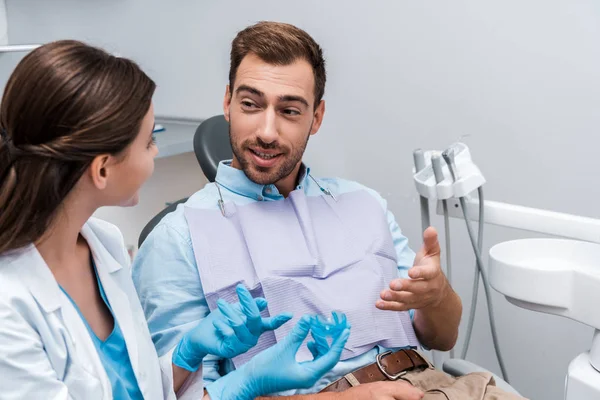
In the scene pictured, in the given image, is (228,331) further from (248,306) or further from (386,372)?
(386,372)

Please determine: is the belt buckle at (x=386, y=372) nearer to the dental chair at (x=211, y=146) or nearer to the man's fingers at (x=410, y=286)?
the man's fingers at (x=410, y=286)

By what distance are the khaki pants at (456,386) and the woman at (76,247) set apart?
32 centimetres

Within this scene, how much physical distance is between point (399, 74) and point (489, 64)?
293mm

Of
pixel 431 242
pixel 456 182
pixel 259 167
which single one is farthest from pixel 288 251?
pixel 456 182

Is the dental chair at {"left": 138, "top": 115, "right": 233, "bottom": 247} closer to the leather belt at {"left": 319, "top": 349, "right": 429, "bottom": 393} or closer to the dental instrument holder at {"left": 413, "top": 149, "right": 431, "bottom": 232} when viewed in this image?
the dental instrument holder at {"left": 413, "top": 149, "right": 431, "bottom": 232}

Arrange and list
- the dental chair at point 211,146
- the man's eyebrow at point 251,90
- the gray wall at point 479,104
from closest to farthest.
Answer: the man's eyebrow at point 251,90, the dental chair at point 211,146, the gray wall at point 479,104

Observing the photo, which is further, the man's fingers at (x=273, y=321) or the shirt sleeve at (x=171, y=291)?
the shirt sleeve at (x=171, y=291)

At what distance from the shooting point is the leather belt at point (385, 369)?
131cm

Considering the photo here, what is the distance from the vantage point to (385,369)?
1360mm

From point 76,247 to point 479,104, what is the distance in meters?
1.34

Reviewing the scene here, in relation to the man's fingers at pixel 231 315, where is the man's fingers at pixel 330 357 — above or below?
below

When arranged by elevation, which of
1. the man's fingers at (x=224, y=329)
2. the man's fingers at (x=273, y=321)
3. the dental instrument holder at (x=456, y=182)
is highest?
the dental instrument holder at (x=456, y=182)

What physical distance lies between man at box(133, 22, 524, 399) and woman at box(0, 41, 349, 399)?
7.7 inches

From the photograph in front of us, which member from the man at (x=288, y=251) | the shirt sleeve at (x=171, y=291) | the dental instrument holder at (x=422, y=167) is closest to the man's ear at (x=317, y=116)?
the man at (x=288, y=251)
